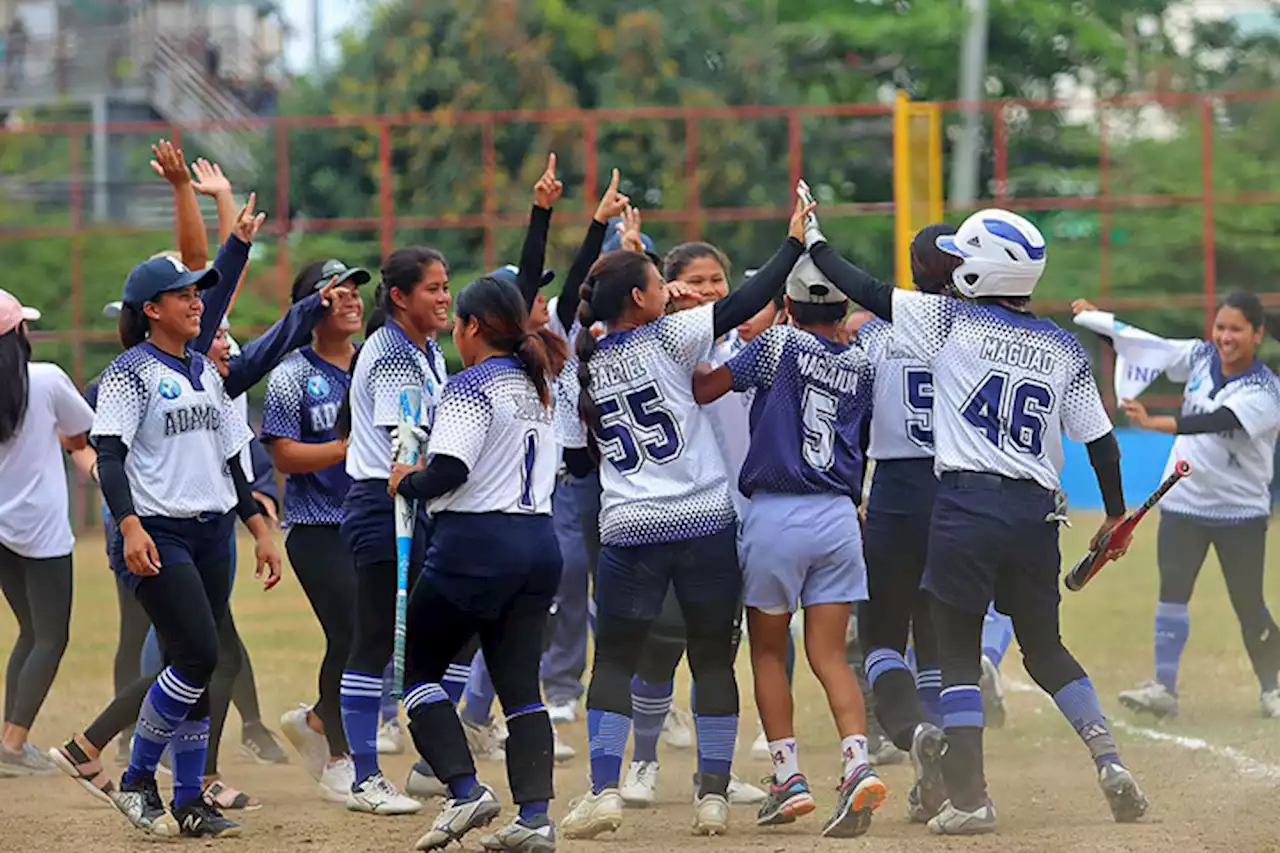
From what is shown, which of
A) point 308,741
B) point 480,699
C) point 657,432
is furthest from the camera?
point 480,699

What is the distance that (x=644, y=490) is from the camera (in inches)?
268

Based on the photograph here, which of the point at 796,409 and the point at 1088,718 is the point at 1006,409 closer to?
the point at 796,409

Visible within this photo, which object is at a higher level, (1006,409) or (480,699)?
(1006,409)

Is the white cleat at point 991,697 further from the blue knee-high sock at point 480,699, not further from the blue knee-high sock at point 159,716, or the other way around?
the blue knee-high sock at point 159,716

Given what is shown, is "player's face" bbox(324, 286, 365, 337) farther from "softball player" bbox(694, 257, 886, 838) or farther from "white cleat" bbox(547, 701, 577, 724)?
"white cleat" bbox(547, 701, 577, 724)

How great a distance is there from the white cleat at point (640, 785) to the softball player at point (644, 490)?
695 mm

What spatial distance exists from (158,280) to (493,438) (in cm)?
143

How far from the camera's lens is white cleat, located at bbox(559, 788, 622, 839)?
21.9ft

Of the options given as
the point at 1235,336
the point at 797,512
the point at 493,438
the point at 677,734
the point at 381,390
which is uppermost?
the point at 1235,336

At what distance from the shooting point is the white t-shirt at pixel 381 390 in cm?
720

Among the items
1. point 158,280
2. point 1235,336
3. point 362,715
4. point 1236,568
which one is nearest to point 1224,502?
point 1236,568

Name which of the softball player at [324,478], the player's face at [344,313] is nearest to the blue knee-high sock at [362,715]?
the softball player at [324,478]

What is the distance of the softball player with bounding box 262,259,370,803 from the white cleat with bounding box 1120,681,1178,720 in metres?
3.94

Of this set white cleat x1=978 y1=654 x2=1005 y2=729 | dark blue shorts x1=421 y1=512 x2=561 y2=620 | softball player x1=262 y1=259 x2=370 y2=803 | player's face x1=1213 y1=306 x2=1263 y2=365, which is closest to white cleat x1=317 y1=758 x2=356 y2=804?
softball player x1=262 y1=259 x2=370 y2=803
